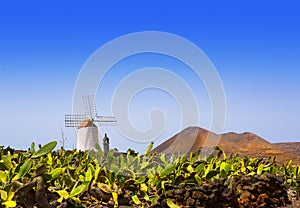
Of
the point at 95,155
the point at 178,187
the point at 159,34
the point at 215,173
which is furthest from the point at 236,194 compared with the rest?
the point at 159,34

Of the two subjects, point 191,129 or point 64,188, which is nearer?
point 64,188

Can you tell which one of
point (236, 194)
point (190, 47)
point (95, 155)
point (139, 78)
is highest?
point (190, 47)

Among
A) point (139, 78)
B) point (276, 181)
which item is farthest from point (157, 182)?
point (276, 181)

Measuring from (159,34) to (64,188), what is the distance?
6.57ft

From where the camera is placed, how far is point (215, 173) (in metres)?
4.45

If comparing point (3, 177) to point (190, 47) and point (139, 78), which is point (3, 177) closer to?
point (139, 78)

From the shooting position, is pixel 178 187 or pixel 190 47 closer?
pixel 178 187

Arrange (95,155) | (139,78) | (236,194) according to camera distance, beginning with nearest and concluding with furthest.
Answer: (139,78)
(95,155)
(236,194)

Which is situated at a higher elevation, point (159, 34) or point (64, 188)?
point (159, 34)

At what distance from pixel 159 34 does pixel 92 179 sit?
6.08ft

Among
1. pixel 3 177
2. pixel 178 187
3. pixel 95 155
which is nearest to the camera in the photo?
pixel 3 177

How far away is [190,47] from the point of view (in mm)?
4570

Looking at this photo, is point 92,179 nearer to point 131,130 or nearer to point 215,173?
point 131,130

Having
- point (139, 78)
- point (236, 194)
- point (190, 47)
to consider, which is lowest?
point (236, 194)
